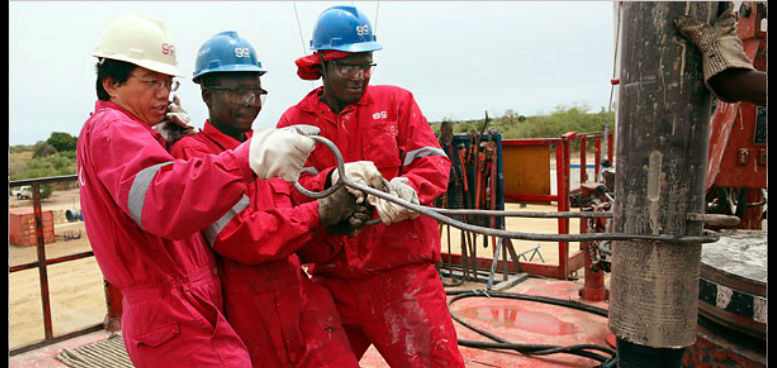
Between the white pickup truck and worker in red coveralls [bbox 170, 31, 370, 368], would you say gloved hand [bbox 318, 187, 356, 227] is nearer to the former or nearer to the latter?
worker in red coveralls [bbox 170, 31, 370, 368]

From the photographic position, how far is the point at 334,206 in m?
2.28

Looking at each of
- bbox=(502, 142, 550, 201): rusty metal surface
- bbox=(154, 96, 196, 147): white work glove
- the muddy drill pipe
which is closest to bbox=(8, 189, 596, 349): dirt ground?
bbox=(502, 142, 550, 201): rusty metal surface

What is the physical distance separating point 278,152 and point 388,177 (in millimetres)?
1031

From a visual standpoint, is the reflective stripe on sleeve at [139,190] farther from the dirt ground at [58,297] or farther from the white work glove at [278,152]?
the dirt ground at [58,297]

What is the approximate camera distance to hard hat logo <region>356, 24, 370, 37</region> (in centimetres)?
278

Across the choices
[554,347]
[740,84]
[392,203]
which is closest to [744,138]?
[554,347]

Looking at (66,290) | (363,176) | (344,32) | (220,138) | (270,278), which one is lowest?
(66,290)

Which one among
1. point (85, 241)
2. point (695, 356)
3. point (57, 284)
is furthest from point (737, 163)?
point (85, 241)

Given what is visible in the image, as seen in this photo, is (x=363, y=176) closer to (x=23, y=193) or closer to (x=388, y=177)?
(x=388, y=177)

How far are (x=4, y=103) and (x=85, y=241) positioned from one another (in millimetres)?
12084

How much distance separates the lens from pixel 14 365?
3.98m

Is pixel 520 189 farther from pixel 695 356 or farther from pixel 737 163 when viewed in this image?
pixel 695 356

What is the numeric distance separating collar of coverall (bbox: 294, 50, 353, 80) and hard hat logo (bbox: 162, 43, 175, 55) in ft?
2.58

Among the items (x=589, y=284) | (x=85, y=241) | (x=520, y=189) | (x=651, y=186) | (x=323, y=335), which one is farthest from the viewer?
(x=85, y=241)
